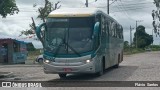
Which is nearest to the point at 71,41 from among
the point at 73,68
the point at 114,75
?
the point at 73,68

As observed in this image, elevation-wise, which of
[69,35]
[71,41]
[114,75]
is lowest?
[114,75]

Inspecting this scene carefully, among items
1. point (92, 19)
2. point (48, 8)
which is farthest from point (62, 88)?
point (48, 8)

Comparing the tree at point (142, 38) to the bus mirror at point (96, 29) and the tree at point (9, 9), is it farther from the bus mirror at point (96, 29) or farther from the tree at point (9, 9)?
the bus mirror at point (96, 29)

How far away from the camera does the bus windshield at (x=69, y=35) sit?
781 inches

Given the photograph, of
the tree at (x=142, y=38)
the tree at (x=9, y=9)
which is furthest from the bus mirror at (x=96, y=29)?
the tree at (x=142, y=38)

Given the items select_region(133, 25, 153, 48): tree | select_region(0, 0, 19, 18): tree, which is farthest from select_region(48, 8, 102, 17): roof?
select_region(133, 25, 153, 48): tree

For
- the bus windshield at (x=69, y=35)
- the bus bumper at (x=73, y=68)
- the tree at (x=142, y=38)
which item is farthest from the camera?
→ the tree at (x=142, y=38)

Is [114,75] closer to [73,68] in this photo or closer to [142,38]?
[73,68]

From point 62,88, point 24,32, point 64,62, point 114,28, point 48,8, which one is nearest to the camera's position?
point 62,88

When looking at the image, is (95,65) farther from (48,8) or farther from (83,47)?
(48,8)

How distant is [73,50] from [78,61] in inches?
22.5

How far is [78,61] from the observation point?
777 inches

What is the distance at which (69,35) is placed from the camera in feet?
65.5

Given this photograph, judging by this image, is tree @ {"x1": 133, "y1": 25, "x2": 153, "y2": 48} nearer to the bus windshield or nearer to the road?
the road
